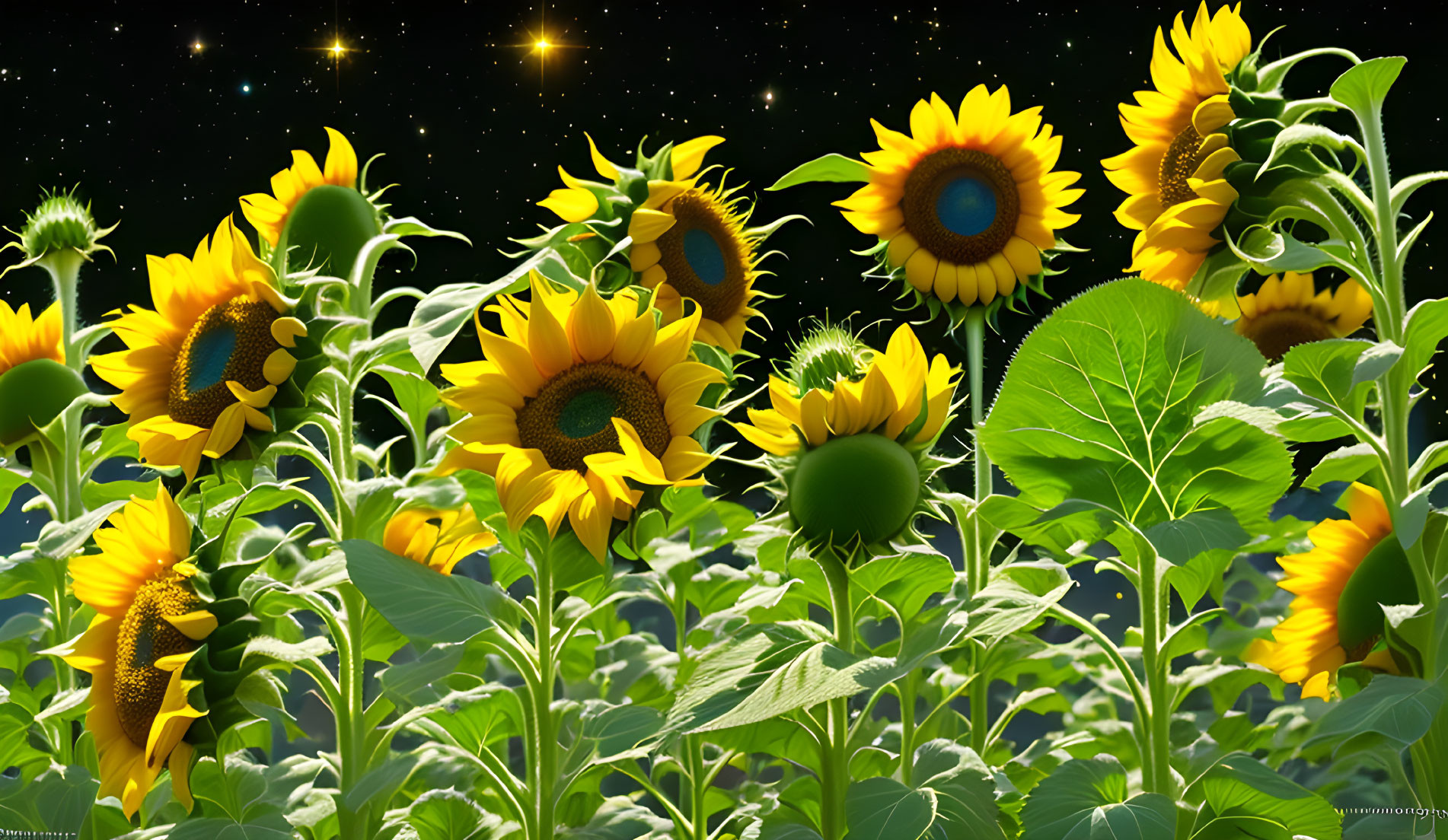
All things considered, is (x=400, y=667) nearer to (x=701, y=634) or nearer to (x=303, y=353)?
(x=303, y=353)

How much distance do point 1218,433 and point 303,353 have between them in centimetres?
60

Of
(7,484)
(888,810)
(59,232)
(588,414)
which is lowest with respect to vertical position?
(888,810)

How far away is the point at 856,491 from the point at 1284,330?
0.72m

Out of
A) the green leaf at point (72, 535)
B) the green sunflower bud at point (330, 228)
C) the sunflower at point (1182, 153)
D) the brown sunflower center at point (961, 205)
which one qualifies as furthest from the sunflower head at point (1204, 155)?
the green leaf at point (72, 535)

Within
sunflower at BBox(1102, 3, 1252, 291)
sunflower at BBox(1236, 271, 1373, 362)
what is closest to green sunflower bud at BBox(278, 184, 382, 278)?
sunflower at BBox(1102, 3, 1252, 291)

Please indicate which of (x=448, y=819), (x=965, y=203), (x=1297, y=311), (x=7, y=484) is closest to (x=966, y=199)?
(x=965, y=203)

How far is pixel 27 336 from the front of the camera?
1.12 meters

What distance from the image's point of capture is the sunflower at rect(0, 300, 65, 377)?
112 cm

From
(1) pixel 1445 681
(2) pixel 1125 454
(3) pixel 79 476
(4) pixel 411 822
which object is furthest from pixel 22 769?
(1) pixel 1445 681

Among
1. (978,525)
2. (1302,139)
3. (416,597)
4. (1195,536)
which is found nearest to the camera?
(1195,536)

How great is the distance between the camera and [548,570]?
2.37 feet

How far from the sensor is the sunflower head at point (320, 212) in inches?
36.0

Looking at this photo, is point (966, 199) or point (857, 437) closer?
point (857, 437)

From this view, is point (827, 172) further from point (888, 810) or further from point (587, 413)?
point (888, 810)
